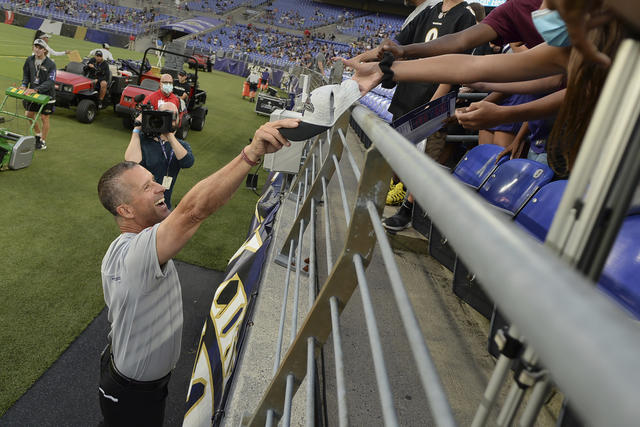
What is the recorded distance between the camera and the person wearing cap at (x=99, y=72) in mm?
9609

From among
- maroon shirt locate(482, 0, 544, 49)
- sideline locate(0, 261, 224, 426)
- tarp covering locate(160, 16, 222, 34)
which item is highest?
tarp covering locate(160, 16, 222, 34)

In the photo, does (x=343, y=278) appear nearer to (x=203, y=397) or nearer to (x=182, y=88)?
(x=203, y=397)

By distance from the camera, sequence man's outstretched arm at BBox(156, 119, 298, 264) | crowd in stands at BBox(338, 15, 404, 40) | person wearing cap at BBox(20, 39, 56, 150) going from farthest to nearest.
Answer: crowd in stands at BBox(338, 15, 404, 40)
person wearing cap at BBox(20, 39, 56, 150)
man's outstretched arm at BBox(156, 119, 298, 264)

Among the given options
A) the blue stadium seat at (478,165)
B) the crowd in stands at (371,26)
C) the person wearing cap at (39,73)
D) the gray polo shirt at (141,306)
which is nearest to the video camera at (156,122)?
the gray polo shirt at (141,306)

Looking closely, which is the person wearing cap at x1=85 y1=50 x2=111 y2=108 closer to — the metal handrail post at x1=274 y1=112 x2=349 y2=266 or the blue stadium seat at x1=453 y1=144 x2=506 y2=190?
the metal handrail post at x1=274 y1=112 x2=349 y2=266

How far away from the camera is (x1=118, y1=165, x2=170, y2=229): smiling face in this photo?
7.46 feet

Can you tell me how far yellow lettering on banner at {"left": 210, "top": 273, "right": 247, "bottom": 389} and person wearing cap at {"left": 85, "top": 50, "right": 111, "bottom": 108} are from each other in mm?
8814

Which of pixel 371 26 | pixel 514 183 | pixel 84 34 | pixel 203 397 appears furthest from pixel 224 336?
pixel 371 26

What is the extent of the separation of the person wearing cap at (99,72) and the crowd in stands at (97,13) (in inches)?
Answer: 1333

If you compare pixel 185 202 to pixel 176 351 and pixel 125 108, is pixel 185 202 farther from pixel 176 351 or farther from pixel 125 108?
pixel 125 108

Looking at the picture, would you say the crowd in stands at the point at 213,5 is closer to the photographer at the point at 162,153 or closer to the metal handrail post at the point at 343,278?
the photographer at the point at 162,153

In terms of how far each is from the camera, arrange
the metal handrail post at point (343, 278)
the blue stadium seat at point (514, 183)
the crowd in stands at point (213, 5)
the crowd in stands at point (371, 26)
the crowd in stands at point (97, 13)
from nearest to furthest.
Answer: the metal handrail post at point (343, 278)
the blue stadium seat at point (514, 183)
the crowd in stands at point (97, 13)
the crowd in stands at point (371, 26)
the crowd in stands at point (213, 5)

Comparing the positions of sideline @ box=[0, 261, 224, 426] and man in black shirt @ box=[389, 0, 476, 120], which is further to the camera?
man in black shirt @ box=[389, 0, 476, 120]

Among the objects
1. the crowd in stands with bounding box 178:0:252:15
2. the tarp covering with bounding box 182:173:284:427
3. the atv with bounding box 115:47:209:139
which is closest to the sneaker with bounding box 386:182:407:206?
the tarp covering with bounding box 182:173:284:427
